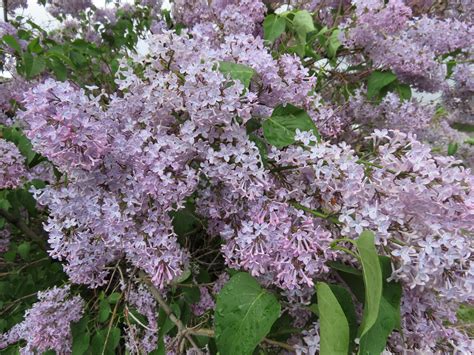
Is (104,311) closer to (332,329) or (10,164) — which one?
(10,164)

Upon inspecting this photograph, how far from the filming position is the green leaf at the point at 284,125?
2.34 feet

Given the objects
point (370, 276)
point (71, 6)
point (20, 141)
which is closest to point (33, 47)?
point (20, 141)

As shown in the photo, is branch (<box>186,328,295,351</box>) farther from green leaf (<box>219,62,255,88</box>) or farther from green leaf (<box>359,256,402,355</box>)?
green leaf (<box>219,62,255,88</box>)

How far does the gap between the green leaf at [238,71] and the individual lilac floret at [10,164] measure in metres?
0.78

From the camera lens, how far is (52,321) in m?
1.08

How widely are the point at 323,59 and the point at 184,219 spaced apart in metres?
0.87

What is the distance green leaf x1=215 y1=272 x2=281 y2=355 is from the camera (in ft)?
1.97

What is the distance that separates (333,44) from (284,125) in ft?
2.31

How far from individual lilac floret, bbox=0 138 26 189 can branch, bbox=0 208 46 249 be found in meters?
0.30

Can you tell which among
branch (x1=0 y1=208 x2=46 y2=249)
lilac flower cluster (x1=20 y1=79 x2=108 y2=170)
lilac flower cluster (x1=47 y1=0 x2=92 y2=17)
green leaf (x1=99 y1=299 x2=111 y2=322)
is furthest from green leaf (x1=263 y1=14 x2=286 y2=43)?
lilac flower cluster (x1=47 y1=0 x2=92 y2=17)

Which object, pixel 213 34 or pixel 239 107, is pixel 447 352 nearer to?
pixel 239 107

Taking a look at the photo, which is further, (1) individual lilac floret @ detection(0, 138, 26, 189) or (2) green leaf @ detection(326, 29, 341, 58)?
(2) green leaf @ detection(326, 29, 341, 58)

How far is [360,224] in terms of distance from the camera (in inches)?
24.5

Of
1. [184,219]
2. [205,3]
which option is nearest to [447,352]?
[184,219]
